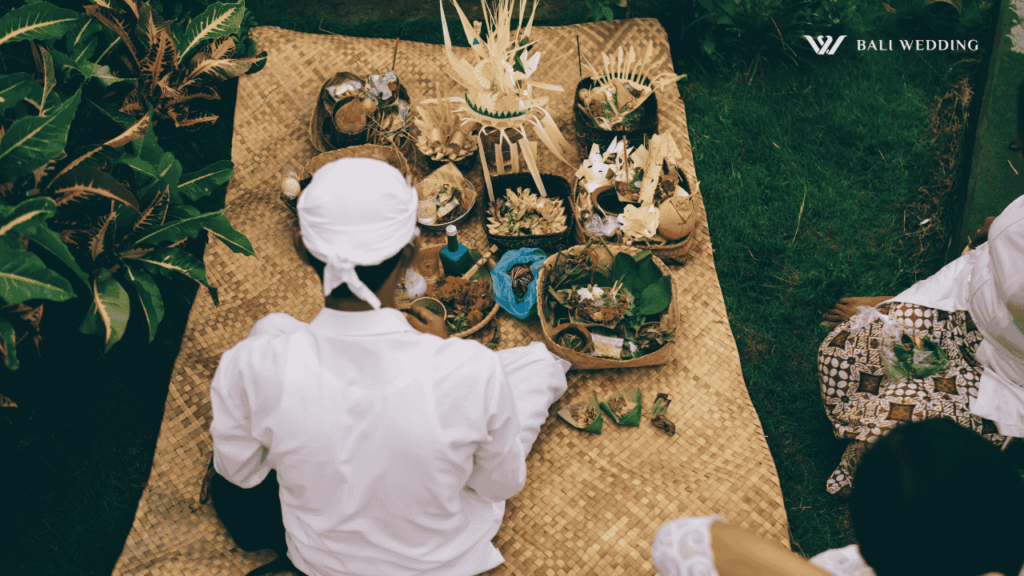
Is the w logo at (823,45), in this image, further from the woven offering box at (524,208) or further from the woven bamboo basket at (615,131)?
the woven offering box at (524,208)

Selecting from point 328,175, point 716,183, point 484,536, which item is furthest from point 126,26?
point 716,183

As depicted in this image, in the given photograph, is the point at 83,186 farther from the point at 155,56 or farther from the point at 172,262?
the point at 155,56

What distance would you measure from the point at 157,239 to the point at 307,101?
1543mm

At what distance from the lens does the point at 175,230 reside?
2.62 meters

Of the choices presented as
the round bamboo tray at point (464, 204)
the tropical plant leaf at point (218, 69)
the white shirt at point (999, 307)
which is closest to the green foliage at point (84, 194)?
the tropical plant leaf at point (218, 69)

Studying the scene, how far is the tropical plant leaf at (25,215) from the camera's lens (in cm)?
205

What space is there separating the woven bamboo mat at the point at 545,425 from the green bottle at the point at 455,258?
0.32m

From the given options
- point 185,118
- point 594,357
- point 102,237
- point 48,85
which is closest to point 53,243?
point 102,237

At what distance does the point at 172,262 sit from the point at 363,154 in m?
1.21

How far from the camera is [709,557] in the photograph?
55.9 inches

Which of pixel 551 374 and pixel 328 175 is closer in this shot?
pixel 328 175

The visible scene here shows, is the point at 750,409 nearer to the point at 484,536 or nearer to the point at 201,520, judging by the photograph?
the point at 484,536

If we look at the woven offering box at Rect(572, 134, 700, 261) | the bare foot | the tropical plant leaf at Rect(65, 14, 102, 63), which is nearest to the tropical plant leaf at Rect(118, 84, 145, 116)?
the tropical plant leaf at Rect(65, 14, 102, 63)

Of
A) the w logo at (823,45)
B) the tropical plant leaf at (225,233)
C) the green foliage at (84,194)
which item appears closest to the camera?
the green foliage at (84,194)
